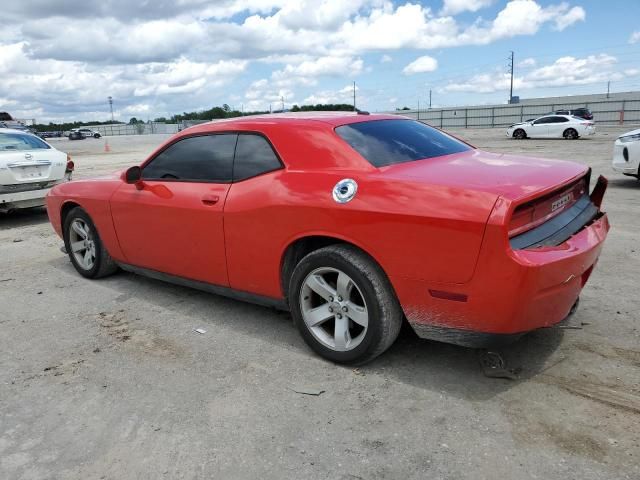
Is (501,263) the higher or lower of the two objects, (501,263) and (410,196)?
the lower

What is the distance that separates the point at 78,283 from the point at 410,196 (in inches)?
151

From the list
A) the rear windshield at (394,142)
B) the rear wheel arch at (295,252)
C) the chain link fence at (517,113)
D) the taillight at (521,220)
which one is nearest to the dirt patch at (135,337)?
the rear wheel arch at (295,252)

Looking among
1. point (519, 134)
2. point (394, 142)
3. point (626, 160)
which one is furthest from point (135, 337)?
point (519, 134)

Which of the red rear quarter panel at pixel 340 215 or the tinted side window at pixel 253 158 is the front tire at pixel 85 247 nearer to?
the red rear quarter panel at pixel 340 215

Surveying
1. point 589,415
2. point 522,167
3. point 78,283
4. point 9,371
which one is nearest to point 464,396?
point 589,415

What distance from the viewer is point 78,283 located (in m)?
5.38

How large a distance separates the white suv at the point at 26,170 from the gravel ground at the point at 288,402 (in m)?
4.57

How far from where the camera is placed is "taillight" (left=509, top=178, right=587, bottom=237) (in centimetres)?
276

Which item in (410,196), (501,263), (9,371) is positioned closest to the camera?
(501,263)

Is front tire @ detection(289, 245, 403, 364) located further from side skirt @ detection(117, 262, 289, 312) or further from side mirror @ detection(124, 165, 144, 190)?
side mirror @ detection(124, 165, 144, 190)

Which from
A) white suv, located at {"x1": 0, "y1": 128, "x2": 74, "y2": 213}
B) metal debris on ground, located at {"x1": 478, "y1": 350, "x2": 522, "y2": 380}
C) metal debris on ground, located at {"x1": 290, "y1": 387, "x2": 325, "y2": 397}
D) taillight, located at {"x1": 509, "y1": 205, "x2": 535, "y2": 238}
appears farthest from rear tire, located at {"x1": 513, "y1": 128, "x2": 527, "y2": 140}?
metal debris on ground, located at {"x1": 290, "y1": 387, "x2": 325, "y2": 397}

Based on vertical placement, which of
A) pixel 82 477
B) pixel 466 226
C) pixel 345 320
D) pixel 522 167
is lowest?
pixel 82 477

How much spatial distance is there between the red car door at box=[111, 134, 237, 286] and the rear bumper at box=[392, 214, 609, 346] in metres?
1.57

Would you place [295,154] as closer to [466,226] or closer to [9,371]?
[466,226]
